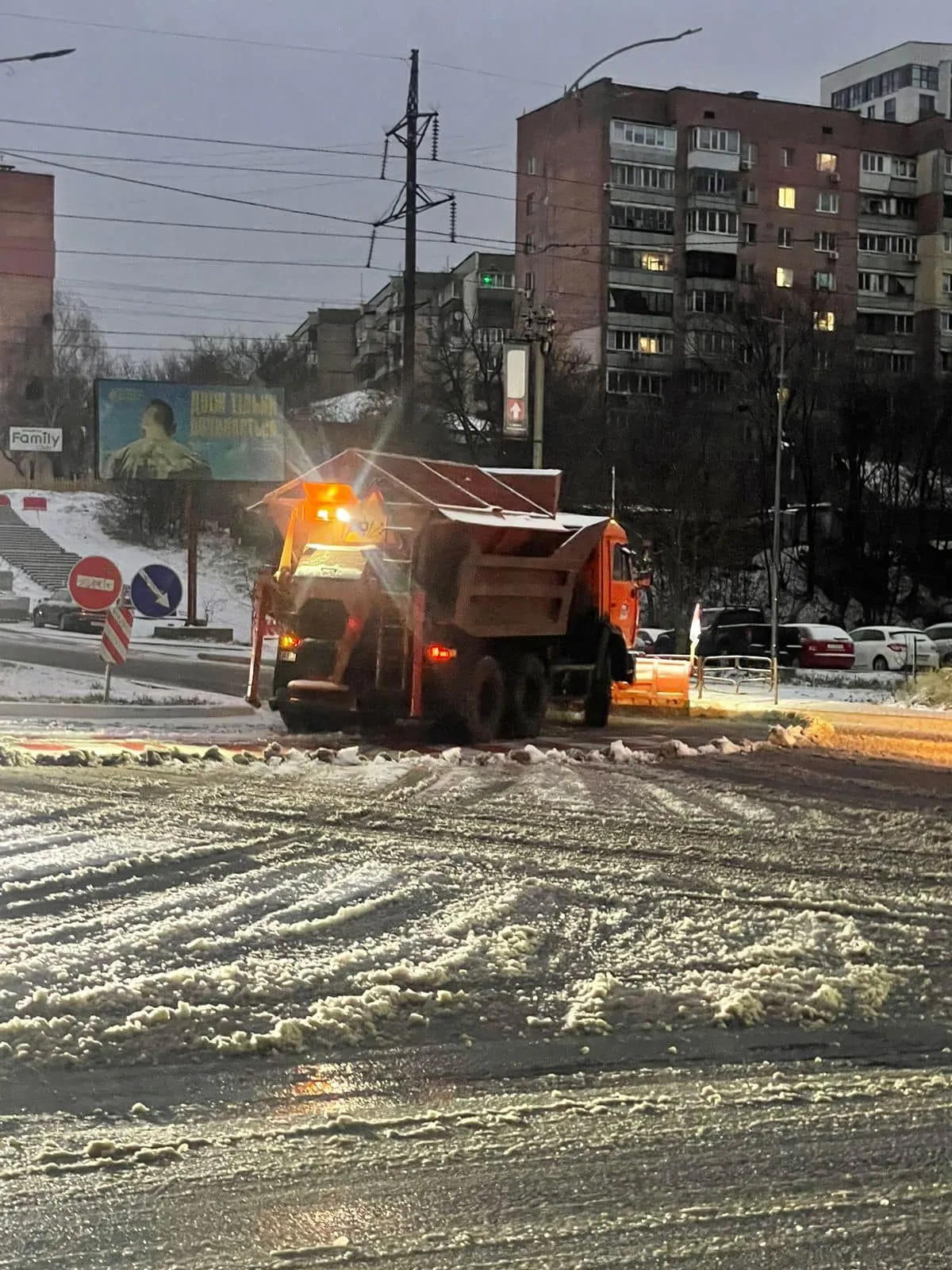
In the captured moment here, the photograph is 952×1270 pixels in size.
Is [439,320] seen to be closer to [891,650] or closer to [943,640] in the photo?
[943,640]

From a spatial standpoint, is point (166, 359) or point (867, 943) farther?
point (166, 359)

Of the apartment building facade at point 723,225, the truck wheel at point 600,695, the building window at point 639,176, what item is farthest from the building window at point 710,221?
the truck wheel at point 600,695

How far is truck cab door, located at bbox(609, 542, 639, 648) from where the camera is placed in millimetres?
22062

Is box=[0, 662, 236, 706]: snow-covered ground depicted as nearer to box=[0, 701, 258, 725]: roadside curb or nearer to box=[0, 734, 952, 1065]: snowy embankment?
box=[0, 701, 258, 725]: roadside curb

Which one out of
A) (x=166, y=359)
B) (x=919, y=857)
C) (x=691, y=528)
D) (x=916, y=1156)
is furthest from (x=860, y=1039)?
(x=166, y=359)

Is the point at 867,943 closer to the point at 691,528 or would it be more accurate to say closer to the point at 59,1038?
the point at 59,1038

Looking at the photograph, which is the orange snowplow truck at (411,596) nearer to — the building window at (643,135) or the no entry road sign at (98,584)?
the no entry road sign at (98,584)

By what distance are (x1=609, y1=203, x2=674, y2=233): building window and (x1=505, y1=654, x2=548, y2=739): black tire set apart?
63.8 m

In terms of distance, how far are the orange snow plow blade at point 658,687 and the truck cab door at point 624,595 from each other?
2.46 metres

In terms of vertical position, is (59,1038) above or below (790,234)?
below

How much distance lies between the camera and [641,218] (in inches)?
3147

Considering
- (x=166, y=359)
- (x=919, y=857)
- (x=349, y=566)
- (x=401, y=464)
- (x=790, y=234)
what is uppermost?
(x=790, y=234)

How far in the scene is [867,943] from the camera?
7.66 m

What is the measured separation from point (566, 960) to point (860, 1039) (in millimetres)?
1634
